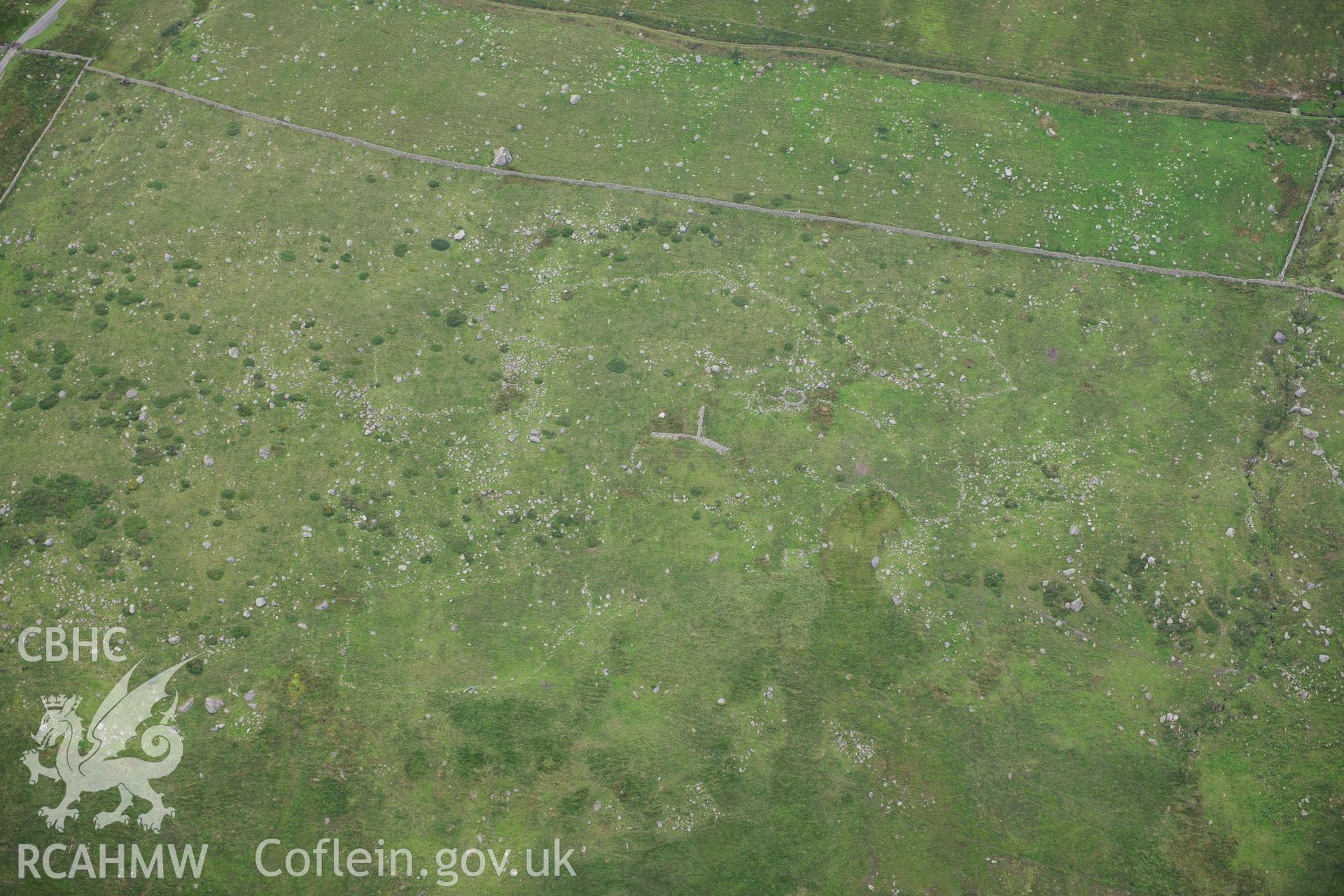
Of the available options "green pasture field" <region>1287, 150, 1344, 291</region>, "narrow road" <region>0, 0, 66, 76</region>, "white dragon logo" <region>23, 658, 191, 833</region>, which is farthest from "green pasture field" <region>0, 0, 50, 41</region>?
"green pasture field" <region>1287, 150, 1344, 291</region>

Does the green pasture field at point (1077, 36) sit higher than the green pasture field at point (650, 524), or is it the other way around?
the green pasture field at point (1077, 36)

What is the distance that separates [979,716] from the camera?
32.1 meters

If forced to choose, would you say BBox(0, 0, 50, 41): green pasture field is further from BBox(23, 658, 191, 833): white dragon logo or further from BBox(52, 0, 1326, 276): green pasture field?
BBox(23, 658, 191, 833): white dragon logo

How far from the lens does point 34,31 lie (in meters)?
39.3

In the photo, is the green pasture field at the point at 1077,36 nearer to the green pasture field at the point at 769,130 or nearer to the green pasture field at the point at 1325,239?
the green pasture field at the point at 769,130

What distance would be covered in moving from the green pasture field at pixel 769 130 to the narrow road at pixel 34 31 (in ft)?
13.7

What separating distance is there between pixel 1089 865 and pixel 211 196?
166 ft

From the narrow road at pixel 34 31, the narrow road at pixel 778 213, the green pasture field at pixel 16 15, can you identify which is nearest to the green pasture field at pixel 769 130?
the narrow road at pixel 778 213

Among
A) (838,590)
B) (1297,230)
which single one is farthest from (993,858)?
(1297,230)

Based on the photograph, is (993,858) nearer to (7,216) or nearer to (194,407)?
(194,407)

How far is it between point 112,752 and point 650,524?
945 inches

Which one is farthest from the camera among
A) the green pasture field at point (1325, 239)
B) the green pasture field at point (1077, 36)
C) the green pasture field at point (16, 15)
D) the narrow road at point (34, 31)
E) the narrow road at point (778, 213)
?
the green pasture field at point (1077, 36)

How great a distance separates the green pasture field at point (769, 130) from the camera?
3800 cm

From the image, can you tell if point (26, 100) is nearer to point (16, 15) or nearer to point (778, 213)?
point (16, 15)
